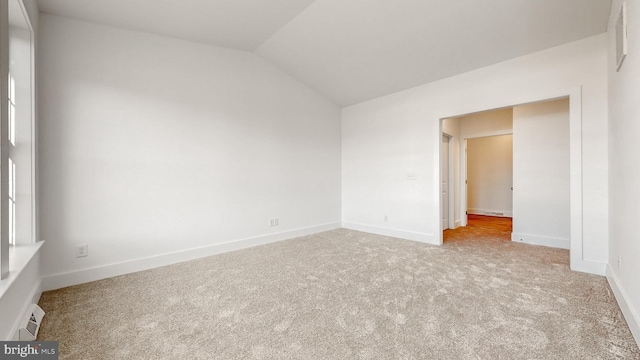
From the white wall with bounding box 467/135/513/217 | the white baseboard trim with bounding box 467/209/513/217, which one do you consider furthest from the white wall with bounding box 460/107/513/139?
the white baseboard trim with bounding box 467/209/513/217

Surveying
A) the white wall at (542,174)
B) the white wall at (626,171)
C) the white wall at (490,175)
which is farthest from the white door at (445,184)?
the white wall at (490,175)

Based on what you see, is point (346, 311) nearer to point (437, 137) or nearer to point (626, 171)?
point (626, 171)

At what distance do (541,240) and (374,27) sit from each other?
14.2 feet

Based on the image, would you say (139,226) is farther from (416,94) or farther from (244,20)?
(416,94)

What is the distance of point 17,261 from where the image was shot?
75.7 inches

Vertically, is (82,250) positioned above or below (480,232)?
above

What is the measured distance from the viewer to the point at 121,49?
121 inches

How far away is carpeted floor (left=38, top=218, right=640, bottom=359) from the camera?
5.52ft

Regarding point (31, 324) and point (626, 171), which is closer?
point (31, 324)

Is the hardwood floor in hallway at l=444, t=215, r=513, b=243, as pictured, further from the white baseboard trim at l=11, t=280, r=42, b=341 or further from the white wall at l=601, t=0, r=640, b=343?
the white baseboard trim at l=11, t=280, r=42, b=341

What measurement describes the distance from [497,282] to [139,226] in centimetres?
417

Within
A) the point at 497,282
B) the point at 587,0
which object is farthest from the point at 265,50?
the point at 497,282

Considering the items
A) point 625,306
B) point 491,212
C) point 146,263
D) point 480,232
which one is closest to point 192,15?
point 146,263

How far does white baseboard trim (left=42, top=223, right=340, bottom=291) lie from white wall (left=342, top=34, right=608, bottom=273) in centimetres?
199
